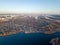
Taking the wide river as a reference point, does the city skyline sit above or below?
above

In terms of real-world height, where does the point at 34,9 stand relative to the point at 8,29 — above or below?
above

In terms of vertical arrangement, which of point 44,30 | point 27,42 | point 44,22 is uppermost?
point 44,22

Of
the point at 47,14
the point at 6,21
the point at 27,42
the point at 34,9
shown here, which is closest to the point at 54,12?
the point at 47,14

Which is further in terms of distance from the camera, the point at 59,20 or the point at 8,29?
the point at 59,20

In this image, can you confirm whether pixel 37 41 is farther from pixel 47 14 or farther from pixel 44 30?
pixel 47 14

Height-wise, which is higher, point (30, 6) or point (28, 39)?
point (30, 6)

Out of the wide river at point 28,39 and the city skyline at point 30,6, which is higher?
the city skyline at point 30,6
